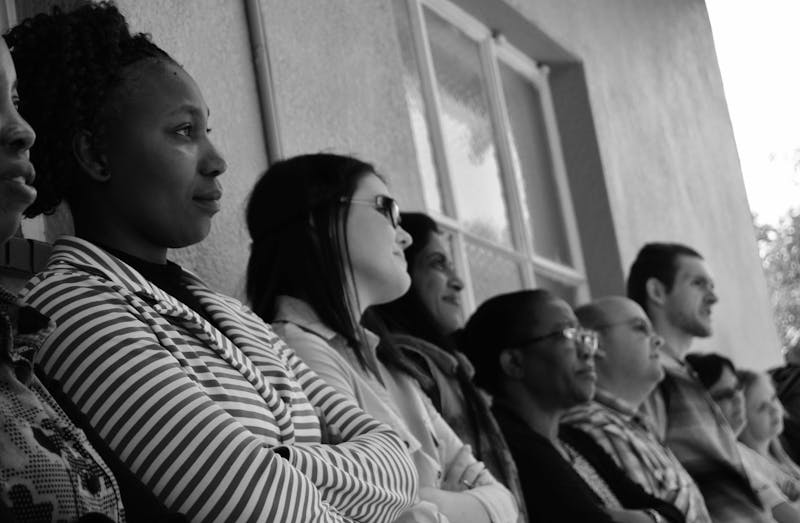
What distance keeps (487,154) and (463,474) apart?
3292 millimetres

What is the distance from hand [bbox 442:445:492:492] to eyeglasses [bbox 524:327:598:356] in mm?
1087

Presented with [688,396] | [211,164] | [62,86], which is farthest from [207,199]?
[688,396]

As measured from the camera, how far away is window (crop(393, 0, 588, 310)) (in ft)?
18.3

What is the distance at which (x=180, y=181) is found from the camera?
2.29 m

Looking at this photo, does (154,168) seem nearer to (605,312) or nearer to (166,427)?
(166,427)

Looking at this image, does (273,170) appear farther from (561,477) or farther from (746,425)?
(746,425)

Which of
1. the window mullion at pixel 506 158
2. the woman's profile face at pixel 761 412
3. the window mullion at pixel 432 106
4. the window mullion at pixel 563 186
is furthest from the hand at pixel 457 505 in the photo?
the window mullion at pixel 563 186

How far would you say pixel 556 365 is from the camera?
13.3ft

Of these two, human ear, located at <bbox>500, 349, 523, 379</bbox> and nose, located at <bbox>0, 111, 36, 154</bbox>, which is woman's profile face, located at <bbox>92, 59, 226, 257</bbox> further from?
human ear, located at <bbox>500, 349, 523, 379</bbox>

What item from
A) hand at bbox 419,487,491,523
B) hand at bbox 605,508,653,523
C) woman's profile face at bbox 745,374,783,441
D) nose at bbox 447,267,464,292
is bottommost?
hand at bbox 605,508,653,523

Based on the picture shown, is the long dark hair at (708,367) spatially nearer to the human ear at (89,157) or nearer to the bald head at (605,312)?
the bald head at (605,312)

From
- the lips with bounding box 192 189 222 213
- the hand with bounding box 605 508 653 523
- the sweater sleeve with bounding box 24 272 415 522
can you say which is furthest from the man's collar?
the sweater sleeve with bounding box 24 272 415 522

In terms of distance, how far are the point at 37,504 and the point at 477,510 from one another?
130 centimetres

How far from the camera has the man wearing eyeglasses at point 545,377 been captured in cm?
397
